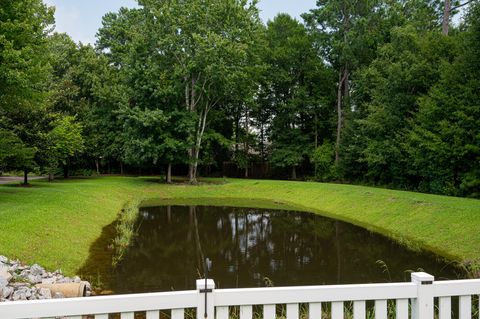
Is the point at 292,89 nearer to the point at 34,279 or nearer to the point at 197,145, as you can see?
the point at 197,145

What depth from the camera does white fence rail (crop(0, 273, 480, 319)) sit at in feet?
6.81

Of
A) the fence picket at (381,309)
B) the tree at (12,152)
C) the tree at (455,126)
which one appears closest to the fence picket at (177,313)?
the fence picket at (381,309)

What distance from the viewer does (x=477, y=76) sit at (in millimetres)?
18281

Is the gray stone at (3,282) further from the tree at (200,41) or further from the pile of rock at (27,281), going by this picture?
the tree at (200,41)

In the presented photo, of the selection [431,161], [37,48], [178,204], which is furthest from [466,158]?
[37,48]

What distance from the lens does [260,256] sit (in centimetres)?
1098

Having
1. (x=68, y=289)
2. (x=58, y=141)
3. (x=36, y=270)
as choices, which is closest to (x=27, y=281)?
(x=36, y=270)

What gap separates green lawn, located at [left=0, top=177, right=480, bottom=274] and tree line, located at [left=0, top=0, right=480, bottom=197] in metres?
3.20

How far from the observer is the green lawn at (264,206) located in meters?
9.89

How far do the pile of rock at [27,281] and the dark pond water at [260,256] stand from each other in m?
0.95

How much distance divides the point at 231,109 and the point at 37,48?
26.4 metres

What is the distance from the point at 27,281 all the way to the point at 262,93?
3213cm

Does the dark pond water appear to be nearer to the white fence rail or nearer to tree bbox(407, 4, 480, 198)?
the white fence rail

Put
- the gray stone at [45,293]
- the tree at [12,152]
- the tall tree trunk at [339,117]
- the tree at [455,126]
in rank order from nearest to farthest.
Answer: the gray stone at [45,293] < the tree at [12,152] < the tree at [455,126] < the tall tree trunk at [339,117]
